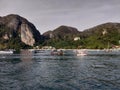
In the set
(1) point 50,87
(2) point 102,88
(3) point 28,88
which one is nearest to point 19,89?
(3) point 28,88

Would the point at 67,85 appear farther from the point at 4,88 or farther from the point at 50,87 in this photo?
the point at 4,88

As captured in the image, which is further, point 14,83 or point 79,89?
point 14,83

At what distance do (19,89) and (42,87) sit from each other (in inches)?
191

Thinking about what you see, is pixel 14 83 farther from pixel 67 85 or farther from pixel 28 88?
pixel 67 85

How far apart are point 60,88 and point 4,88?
11019 mm

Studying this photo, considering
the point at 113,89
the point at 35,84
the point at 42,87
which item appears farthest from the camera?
the point at 35,84

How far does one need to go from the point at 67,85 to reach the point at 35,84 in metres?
7.09

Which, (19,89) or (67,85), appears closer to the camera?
(19,89)

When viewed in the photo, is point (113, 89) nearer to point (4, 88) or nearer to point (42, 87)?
point (42, 87)

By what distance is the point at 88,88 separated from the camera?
51.8 m

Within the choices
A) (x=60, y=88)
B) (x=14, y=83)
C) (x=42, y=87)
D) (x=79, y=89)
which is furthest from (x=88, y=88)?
(x=14, y=83)

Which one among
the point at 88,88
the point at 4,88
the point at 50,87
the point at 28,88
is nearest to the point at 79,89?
the point at 88,88

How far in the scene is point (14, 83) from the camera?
5866cm

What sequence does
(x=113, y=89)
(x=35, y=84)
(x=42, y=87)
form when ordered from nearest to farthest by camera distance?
(x=113, y=89)
(x=42, y=87)
(x=35, y=84)
